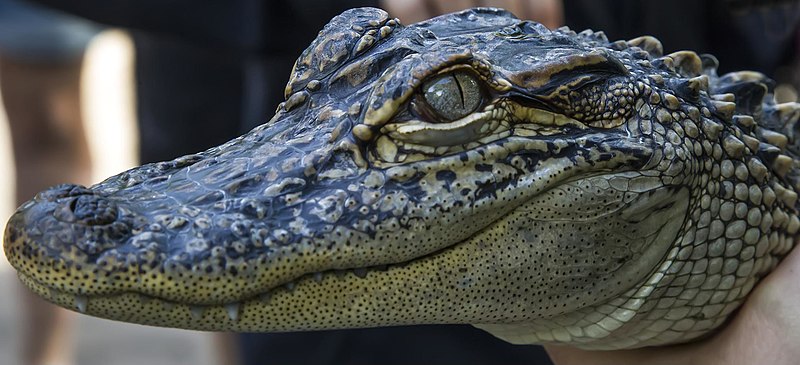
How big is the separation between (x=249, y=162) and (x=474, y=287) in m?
0.34

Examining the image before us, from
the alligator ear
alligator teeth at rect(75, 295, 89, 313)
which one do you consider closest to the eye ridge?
the alligator ear

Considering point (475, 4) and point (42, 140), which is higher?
point (475, 4)

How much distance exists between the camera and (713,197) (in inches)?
54.0

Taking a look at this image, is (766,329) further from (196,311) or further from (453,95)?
(196,311)

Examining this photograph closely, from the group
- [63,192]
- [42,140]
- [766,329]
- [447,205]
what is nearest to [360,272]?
[447,205]

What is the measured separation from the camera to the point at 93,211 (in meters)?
1.11

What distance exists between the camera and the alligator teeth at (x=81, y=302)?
3.65 ft

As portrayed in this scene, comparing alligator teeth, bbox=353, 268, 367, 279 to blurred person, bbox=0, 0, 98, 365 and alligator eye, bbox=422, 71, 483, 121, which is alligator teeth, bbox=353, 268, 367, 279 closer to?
alligator eye, bbox=422, 71, 483, 121

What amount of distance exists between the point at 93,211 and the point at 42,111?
9.36ft

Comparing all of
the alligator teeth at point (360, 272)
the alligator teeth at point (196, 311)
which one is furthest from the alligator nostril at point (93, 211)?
the alligator teeth at point (360, 272)

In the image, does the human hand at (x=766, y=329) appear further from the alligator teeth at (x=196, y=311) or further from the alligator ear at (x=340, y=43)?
the alligator teeth at (x=196, y=311)

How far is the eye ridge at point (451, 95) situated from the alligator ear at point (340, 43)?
155 millimetres

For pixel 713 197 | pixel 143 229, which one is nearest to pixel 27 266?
pixel 143 229

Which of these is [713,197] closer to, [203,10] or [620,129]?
[620,129]
